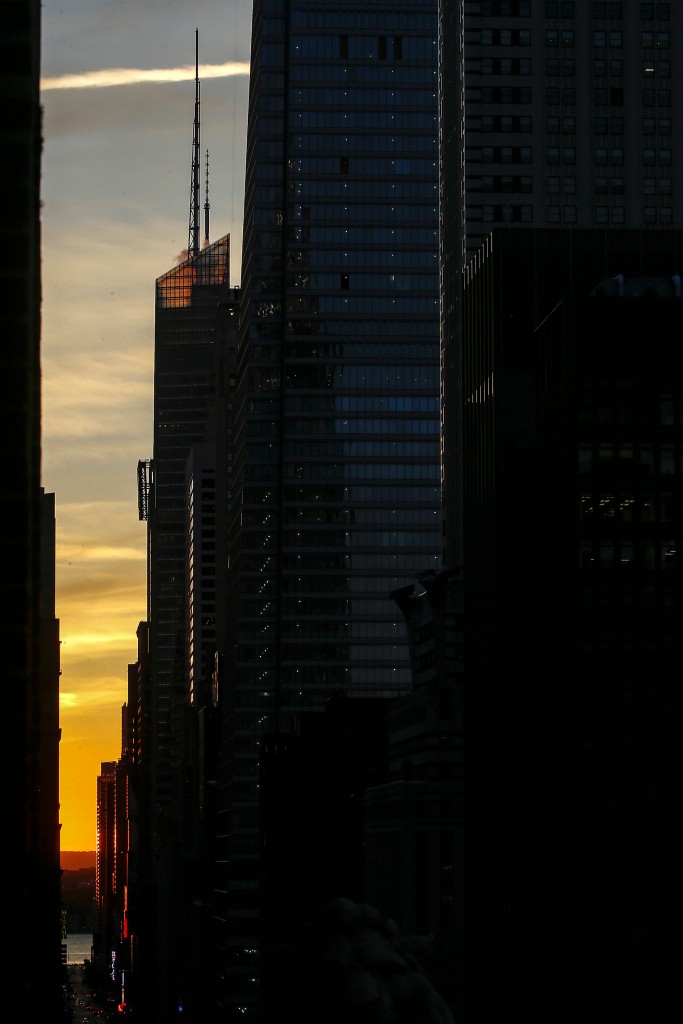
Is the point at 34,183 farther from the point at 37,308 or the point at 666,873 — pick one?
the point at 666,873

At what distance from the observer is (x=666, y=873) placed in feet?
450

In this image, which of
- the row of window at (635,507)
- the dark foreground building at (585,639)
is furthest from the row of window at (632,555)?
the row of window at (635,507)

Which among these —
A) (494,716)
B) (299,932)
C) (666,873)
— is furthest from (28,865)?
(494,716)

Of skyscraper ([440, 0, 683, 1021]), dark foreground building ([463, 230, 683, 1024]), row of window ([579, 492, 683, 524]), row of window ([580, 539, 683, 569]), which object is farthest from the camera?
row of window ([579, 492, 683, 524])

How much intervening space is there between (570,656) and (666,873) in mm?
16174

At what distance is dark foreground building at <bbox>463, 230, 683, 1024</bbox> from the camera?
136625mm

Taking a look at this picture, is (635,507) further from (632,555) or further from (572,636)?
(572,636)

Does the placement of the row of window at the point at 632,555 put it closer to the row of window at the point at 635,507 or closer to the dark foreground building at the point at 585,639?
the dark foreground building at the point at 585,639

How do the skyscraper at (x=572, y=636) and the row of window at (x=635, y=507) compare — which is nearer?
the skyscraper at (x=572, y=636)

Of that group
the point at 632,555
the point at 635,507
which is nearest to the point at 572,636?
the point at 632,555

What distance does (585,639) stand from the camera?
142m

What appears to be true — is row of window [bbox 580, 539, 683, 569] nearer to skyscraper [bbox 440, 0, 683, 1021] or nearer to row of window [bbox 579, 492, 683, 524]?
skyscraper [bbox 440, 0, 683, 1021]

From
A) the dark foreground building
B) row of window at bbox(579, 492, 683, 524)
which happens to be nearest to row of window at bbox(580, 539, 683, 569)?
the dark foreground building

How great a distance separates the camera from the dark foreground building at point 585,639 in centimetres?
13662
